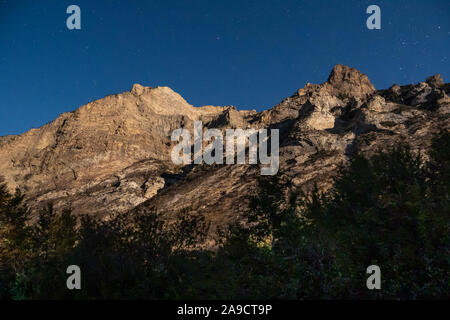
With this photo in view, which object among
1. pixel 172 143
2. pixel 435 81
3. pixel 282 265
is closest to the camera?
pixel 282 265

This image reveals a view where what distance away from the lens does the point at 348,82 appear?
156m

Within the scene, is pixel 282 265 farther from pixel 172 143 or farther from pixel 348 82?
pixel 348 82

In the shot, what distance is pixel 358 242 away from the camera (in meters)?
9.79

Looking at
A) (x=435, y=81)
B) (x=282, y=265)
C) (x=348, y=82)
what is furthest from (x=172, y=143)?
(x=435, y=81)

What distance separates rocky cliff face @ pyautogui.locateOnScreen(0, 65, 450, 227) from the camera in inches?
2665

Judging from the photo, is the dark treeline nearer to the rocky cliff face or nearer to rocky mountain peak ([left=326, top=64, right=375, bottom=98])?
the rocky cliff face

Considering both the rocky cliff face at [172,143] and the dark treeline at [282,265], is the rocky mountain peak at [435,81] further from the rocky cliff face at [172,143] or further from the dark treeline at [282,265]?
the dark treeline at [282,265]

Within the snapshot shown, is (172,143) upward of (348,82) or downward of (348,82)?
downward

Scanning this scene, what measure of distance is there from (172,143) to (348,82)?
11524 cm

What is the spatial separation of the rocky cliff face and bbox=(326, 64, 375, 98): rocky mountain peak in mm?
700

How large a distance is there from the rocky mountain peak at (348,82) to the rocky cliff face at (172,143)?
70 centimetres

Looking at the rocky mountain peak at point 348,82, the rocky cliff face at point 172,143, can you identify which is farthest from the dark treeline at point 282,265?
the rocky mountain peak at point 348,82

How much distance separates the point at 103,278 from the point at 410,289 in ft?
32.3

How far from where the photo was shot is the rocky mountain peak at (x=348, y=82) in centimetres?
15088
